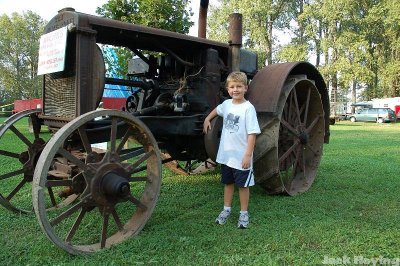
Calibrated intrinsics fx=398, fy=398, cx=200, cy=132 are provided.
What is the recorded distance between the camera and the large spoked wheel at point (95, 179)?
2.72m

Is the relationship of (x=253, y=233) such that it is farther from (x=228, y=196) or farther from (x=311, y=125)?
(x=311, y=125)

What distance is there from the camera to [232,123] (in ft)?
12.3

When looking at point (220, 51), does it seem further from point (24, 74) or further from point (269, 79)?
point (24, 74)

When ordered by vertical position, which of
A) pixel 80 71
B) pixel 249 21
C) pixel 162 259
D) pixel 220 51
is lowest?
pixel 162 259

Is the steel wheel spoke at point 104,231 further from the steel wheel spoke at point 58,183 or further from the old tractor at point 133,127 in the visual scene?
the steel wheel spoke at point 58,183

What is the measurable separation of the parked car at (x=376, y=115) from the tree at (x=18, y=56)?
120 ft

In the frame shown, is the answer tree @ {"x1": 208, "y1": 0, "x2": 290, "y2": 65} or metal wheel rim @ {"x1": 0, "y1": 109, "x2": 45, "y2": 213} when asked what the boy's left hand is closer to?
metal wheel rim @ {"x1": 0, "y1": 109, "x2": 45, "y2": 213}

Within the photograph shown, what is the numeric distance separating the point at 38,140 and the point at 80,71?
1178mm

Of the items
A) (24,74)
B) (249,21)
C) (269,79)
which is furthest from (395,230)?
(24,74)

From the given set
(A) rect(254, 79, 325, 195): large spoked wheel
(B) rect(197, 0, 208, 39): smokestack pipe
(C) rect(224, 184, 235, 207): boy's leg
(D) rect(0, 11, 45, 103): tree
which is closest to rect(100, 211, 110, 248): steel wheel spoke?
(C) rect(224, 184, 235, 207): boy's leg

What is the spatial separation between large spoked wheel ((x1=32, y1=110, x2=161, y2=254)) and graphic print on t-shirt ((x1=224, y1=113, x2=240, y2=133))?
0.79 m

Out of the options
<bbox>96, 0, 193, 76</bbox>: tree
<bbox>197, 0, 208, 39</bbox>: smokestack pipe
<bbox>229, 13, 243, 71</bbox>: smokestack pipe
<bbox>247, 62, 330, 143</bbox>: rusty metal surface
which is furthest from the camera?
<bbox>96, 0, 193, 76</bbox>: tree

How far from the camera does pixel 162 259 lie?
9.30 feet

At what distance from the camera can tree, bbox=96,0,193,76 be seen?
7.99m
